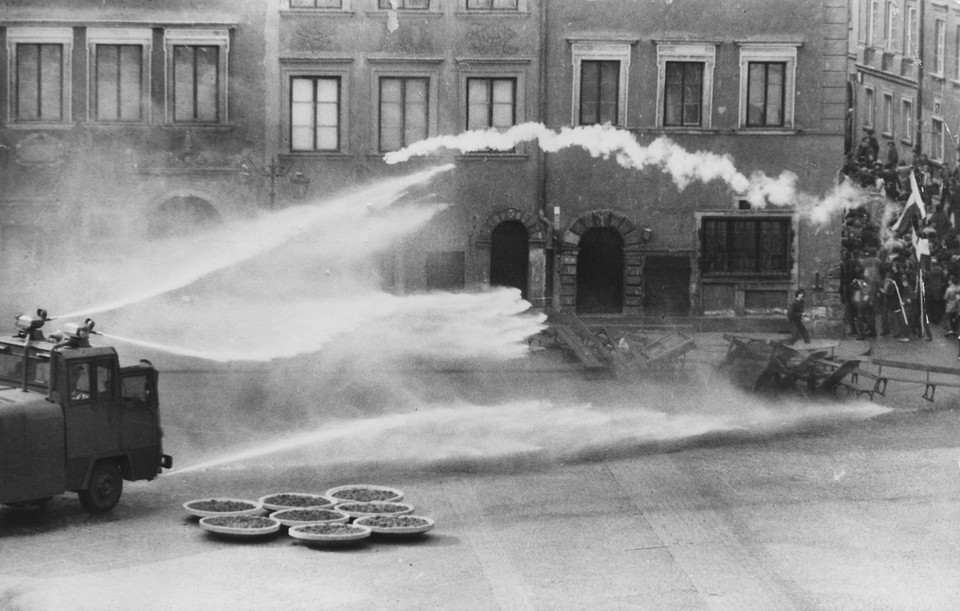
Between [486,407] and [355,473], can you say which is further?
[486,407]

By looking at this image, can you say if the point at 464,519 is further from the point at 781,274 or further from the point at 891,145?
the point at 891,145

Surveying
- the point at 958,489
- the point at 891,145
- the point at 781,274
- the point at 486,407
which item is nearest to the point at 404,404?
the point at 486,407

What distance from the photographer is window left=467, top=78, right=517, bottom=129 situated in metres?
36.5

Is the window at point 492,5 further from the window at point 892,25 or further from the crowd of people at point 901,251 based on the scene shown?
the crowd of people at point 901,251

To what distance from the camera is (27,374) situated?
742 inches

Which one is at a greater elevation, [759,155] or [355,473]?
[759,155]

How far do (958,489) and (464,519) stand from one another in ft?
26.7

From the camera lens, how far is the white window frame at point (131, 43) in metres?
35.5

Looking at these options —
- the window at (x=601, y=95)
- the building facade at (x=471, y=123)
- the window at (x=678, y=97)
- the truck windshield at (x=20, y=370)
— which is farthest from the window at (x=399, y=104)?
the truck windshield at (x=20, y=370)

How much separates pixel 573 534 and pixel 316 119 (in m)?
20.9

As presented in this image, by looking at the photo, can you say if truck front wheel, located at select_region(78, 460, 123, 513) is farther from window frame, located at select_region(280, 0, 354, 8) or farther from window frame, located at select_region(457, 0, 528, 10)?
window frame, located at select_region(457, 0, 528, 10)

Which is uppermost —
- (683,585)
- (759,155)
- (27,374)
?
(759,155)

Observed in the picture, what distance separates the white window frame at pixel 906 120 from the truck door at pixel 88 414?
24805 millimetres

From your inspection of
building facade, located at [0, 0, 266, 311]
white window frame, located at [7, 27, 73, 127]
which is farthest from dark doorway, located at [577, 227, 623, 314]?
white window frame, located at [7, 27, 73, 127]
